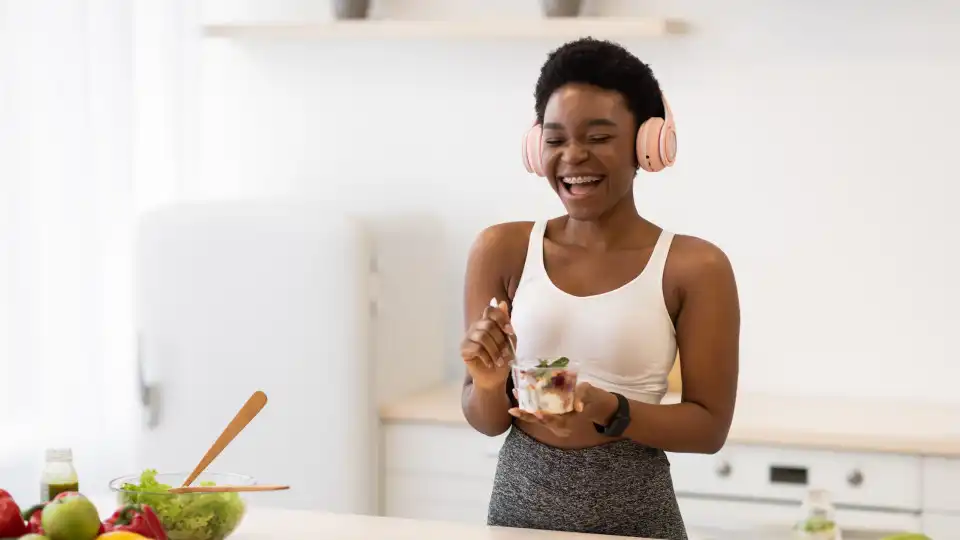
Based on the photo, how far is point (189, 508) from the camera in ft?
5.53

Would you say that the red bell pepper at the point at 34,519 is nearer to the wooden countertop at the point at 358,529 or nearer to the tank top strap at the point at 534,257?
the wooden countertop at the point at 358,529

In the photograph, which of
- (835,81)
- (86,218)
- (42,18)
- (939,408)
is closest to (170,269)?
(86,218)

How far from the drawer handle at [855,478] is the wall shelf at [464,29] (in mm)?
1204

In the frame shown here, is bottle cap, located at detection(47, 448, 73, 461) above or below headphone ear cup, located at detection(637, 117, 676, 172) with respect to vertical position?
below

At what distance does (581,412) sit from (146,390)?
1791 millimetres

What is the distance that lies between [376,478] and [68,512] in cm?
181

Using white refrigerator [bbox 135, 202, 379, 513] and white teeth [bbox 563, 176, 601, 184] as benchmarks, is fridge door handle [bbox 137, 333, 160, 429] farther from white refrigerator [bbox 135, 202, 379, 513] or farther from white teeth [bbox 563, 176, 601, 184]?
white teeth [bbox 563, 176, 601, 184]

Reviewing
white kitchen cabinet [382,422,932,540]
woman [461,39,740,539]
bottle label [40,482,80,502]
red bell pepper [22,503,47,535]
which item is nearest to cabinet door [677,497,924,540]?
white kitchen cabinet [382,422,932,540]

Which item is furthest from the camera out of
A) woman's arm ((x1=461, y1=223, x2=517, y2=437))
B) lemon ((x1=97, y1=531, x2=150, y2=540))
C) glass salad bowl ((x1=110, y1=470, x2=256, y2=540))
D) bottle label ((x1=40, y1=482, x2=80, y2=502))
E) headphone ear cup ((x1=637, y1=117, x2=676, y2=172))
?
woman's arm ((x1=461, y1=223, x2=517, y2=437))

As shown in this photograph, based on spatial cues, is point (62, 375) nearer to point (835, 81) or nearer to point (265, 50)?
point (265, 50)

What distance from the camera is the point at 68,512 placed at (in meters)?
1.45

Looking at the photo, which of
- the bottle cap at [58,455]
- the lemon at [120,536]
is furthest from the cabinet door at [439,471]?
the lemon at [120,536]

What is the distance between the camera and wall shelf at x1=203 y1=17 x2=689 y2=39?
3330 millimetres

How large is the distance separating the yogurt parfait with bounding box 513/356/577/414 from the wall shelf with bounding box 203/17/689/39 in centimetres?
176
